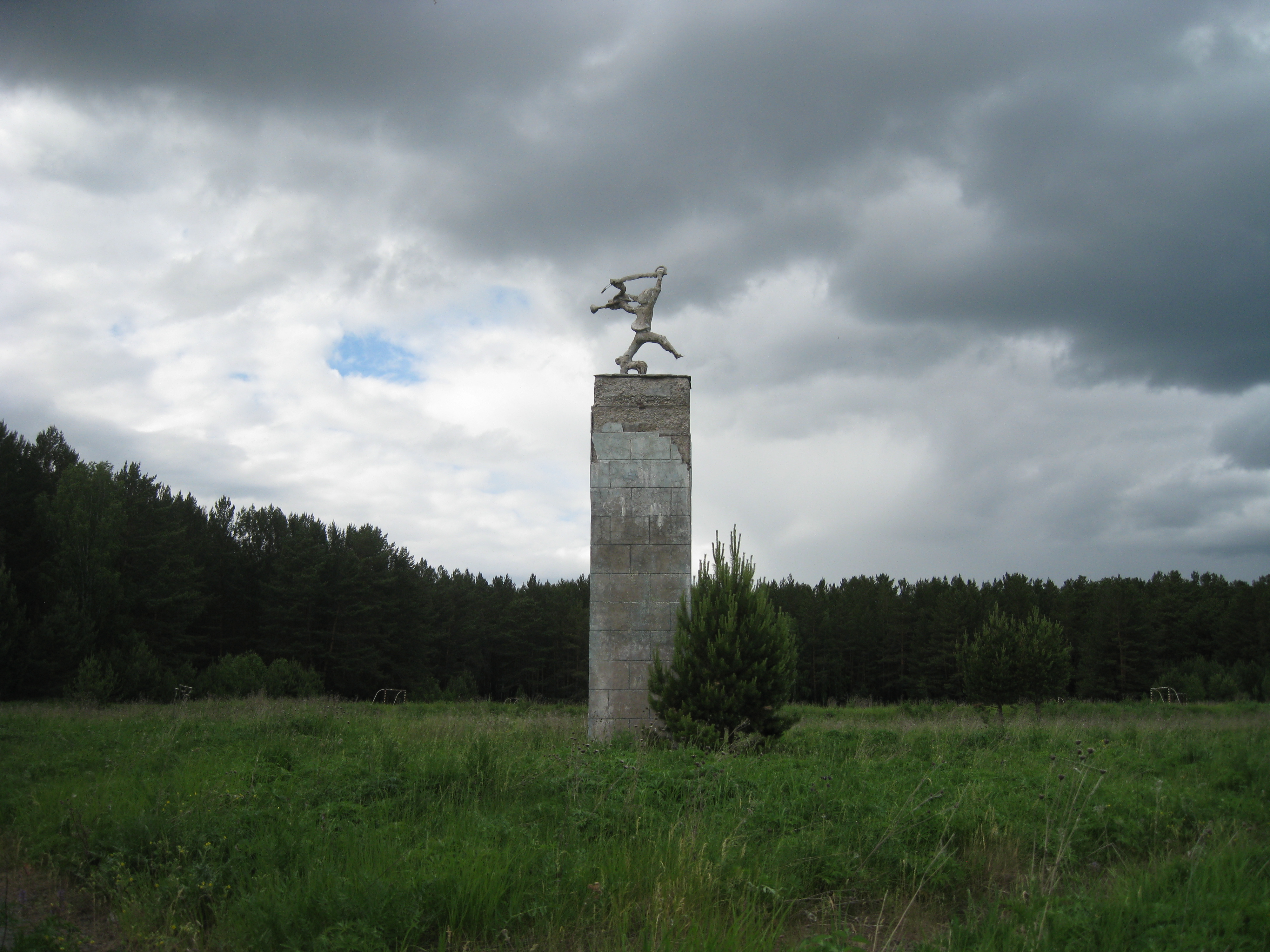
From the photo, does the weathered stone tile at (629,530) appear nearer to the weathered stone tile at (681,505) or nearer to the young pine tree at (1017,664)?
the weathered stone tile at (681,505)

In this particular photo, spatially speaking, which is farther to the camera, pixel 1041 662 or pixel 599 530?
pixel 1041 662

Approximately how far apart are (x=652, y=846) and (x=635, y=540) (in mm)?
7501

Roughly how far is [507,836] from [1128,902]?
3641mm

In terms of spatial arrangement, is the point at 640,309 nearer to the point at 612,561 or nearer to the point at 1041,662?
the point at 612,561

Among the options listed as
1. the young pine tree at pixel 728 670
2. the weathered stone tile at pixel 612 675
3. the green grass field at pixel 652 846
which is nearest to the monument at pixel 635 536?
the weathered stone tile at pixel 612 675

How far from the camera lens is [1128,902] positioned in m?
4.14

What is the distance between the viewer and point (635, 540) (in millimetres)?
12508

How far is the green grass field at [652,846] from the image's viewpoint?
4199 mm

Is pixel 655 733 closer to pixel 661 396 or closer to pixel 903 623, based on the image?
pixel 661 396

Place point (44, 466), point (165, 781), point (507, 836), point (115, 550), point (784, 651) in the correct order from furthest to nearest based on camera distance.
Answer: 1. point (44, 466)
2. point (115, 550)
3. point (784, 651)
4. point (165, 781)
5. point (507, 836)

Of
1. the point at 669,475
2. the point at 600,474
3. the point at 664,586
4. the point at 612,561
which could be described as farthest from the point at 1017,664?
the point at 600,474

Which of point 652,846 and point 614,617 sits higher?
point 614,617

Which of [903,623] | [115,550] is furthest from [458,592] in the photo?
[903,623]

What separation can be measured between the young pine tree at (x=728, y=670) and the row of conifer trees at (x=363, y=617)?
14.6 meters
